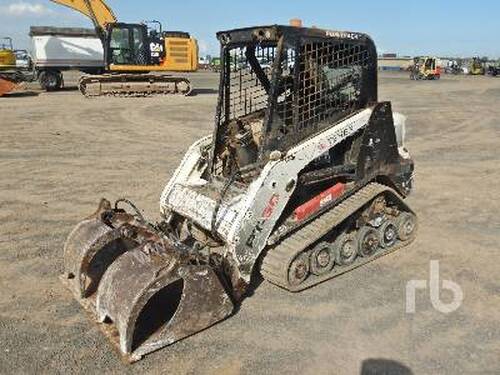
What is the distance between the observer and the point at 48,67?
25359 millimetres

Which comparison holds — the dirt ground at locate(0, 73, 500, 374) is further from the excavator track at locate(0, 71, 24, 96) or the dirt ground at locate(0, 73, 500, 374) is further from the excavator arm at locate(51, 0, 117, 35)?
the excavator arm at locate(51, 0, 117, 35)

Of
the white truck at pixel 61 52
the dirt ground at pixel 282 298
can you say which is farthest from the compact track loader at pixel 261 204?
the white truck at pixel 61 52

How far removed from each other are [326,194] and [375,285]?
3.46 ft

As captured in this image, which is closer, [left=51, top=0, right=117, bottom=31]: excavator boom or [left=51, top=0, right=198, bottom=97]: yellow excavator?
[left=51, top=0, right=198, bottom=97]: yellow excavator

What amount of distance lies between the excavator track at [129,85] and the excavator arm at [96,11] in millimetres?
2445

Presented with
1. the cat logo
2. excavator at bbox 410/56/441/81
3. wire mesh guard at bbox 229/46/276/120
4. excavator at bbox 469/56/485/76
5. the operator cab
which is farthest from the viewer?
excavator at bbox 469/56/485/76

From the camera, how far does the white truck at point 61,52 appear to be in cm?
2506

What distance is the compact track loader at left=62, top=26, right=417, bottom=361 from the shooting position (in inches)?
167

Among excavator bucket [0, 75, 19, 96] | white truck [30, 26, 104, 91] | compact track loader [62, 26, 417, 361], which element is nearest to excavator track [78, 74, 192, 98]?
excavator bucket [0, 75, 19, 96]

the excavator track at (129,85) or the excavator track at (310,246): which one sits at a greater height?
the excavator track at (129,85)

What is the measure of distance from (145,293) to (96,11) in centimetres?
2245

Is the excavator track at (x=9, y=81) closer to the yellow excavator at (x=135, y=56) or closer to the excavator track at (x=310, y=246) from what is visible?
the yellow excavator at (x=135, y=56)

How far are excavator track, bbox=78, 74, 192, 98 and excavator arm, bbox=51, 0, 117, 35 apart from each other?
2445 millimetres

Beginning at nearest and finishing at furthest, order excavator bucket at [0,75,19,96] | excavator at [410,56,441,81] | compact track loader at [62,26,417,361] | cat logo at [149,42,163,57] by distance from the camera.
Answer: compact track loader at [62,26,417,361]
excavator bucket at [0,75,19,96]
cat logo at [149,42,163,57]
excavator at [410,56,441,81]
